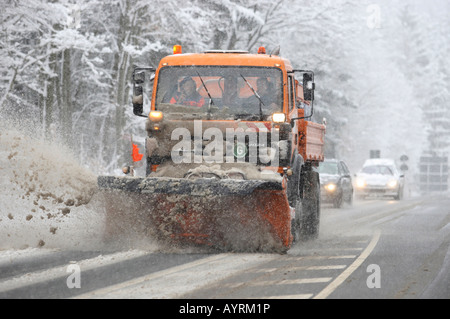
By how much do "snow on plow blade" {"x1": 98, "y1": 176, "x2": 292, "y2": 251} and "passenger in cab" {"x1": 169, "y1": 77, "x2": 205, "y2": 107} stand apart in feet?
5.52

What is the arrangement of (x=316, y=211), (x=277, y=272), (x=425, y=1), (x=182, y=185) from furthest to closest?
(x=425, y=1)
(x=316, y=211)
(x=182, y=185)
(x=277, y=272)

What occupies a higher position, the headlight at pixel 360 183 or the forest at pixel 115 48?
the forest at pixel 115 48

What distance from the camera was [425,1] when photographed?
116m

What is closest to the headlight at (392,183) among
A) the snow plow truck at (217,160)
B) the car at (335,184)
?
the car at (335,184)

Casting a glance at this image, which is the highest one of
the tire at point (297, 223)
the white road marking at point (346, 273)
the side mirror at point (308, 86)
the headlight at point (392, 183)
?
the side mirror at point (308, 86)

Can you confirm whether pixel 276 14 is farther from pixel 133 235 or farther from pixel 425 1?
pixel 425 1

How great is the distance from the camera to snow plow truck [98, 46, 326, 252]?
33.3 feet

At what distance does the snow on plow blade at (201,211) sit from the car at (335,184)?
45.6 feet

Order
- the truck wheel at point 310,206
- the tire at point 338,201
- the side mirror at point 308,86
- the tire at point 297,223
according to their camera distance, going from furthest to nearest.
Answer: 1. the tire at point 338,201
2. the truck wheel at point 310,206
3. the tire at point 297,223
4. the side mirror at point 308,86

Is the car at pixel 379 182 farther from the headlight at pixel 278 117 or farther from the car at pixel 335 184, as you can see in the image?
the headlight at pixel 278 117

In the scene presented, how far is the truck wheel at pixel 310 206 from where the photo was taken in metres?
13.4
